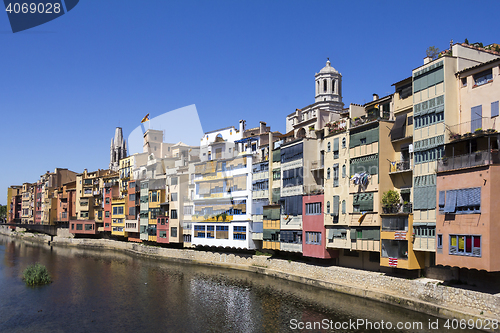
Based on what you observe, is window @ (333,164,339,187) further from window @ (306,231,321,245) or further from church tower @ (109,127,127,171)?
church tower @ (109,127,127,171)

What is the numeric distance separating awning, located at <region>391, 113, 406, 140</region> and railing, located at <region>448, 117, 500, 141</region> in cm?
560

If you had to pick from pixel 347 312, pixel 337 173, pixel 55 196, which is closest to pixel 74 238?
pixel 55 196

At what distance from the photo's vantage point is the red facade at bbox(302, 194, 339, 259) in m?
45.9

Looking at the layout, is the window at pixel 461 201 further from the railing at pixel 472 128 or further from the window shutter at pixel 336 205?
the window shutter at pixel 336 205

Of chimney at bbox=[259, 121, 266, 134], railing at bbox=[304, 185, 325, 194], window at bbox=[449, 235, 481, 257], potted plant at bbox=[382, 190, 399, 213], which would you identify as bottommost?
window at bbox=[449, 235, 481, 257]

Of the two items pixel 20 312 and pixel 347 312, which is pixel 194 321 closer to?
pixel 347 312

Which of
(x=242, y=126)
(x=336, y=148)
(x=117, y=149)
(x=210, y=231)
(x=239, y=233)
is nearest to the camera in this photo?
(x=336, y=148)

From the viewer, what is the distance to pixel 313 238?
156 feet

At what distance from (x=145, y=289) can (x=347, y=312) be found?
887 inches

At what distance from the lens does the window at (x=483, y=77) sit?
3162cm

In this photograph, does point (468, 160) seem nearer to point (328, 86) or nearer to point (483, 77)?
point (483, 77)

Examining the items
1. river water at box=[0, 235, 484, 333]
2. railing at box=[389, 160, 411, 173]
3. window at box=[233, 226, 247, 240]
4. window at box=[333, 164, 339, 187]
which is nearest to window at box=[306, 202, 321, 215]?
window at box=[333, 164, 339, 187]

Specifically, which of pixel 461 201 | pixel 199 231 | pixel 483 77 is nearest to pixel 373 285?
pixel 461 201

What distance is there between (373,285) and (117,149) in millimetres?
139492
